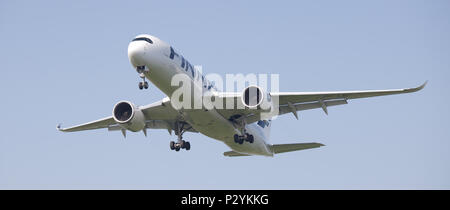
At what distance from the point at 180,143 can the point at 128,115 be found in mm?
3699

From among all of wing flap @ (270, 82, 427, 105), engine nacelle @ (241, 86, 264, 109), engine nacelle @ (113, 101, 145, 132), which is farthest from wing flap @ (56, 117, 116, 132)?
wing flap @ (270, 82, 427, 105)

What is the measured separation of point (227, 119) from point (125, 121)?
529cm

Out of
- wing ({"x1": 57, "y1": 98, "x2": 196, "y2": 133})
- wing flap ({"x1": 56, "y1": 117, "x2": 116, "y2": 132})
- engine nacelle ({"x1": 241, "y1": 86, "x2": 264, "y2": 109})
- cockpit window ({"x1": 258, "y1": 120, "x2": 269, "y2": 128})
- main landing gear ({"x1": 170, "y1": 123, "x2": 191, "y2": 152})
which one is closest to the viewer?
engine nacelle ({"x1": 241, "y1": 86, "x2": 264, "y2": 109})

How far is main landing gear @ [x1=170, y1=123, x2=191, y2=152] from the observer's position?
3372 cm

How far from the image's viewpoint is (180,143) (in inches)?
→ 1328

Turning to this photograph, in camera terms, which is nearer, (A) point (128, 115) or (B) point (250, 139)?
(A) point (128, 115)

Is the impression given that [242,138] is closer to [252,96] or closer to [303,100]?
[252,96]

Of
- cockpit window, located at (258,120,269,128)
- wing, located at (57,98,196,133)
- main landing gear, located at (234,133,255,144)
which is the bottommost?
main landing gear, located at (234,133,255,144)

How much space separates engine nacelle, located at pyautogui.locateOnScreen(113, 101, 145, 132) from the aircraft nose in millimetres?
4699

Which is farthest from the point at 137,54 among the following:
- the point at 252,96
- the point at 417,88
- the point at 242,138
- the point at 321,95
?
the point at 417,88

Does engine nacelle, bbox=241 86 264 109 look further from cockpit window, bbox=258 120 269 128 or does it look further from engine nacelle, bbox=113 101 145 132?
cockpit window, bbox=258 120 269 128

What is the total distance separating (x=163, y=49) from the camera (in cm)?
2783

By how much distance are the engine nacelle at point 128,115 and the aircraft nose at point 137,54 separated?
4699 millimetres

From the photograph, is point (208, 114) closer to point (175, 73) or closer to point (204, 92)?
point (204, 92)
